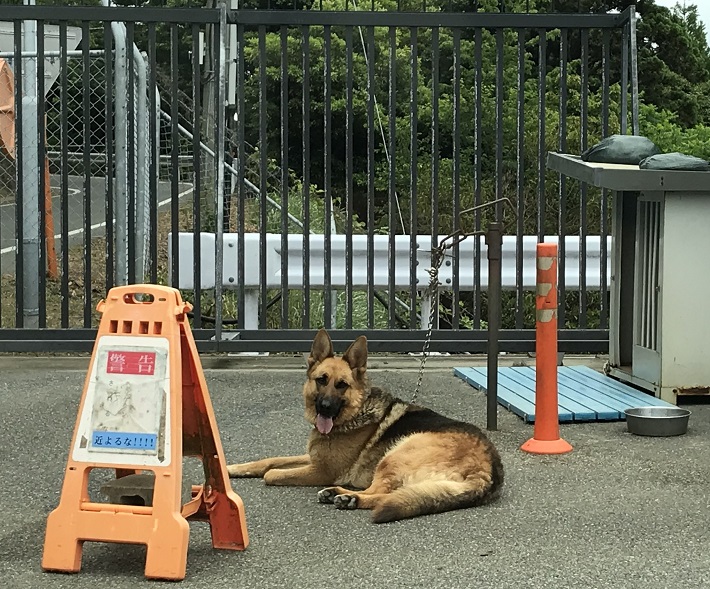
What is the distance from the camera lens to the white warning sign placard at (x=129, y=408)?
3.83 meters

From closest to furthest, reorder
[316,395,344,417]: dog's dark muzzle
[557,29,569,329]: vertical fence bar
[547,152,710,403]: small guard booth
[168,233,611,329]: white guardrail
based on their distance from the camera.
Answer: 1. [316,395,344,417]: dog's dark muzzle
2. [547,152,710,403]: small guard booth
3. [557,29,569,329]: vertical fence bar
4. [168,233,611,329]: white guardrail

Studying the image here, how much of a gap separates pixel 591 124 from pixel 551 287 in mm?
10048

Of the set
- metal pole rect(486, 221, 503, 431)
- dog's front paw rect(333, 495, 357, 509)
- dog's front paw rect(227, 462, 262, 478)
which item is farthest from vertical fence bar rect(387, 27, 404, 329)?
dog's front paw rect(333, 495, 357, 509)

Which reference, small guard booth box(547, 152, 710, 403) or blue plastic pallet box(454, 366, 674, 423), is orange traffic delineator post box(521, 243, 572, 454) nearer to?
blue plastic pallet box(454, 366, 674, 423)

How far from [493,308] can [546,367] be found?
22.9 inches

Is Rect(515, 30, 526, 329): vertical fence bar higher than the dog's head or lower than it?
higher

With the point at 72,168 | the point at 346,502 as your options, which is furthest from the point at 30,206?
the point at 346,502

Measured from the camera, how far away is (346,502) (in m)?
4.77

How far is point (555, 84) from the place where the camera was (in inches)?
1024

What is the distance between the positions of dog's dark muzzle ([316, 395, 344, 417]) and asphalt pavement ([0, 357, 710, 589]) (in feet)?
1.27

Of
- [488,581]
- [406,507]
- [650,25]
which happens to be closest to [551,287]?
[406,507]

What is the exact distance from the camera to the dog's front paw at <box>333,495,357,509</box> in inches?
188

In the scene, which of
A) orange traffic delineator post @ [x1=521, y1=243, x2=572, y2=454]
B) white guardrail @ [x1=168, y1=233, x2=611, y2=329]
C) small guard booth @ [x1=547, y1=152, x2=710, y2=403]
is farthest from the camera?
white guardrail @ [x1=168, y1=233, x2=611, y2=329]

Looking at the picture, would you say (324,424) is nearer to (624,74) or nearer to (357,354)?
(357,354)
